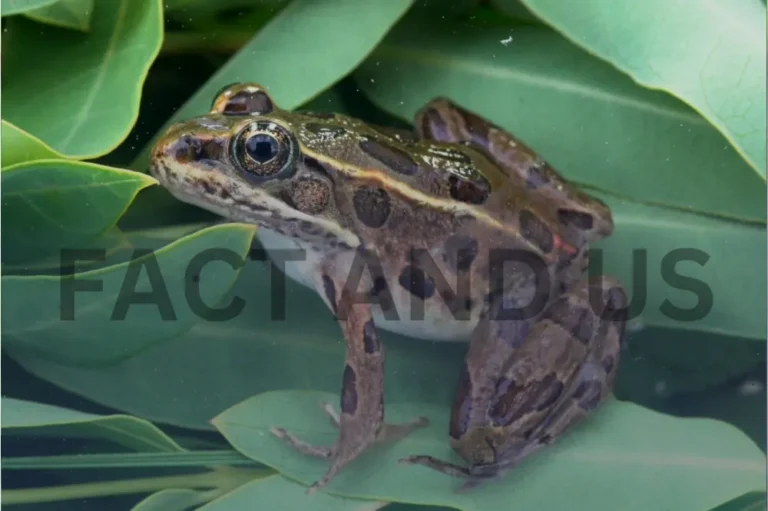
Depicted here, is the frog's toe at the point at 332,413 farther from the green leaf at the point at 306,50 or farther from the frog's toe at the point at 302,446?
the green leaf at the point at 306,50

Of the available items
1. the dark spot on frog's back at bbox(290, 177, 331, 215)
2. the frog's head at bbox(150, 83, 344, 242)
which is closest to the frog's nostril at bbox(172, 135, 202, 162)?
the frog's head at bbox(150, 83, 344, 242)

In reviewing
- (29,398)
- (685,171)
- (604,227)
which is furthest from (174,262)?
(685,171)

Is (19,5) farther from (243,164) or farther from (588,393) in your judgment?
(588,393)

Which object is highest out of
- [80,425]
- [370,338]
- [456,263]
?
[456,263]

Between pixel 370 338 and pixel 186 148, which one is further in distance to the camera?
pixel 370 338

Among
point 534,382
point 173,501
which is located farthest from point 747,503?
point 173,501

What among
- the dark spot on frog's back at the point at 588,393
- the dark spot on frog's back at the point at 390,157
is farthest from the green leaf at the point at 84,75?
the dark spot on frog's back at the point at 588,393
